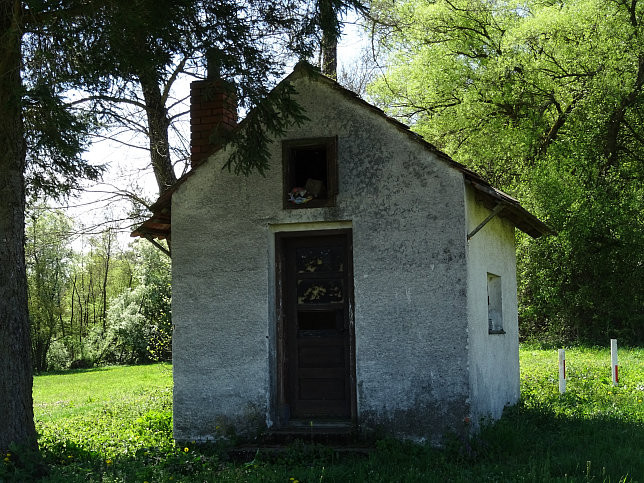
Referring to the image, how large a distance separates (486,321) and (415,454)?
8.34 feet

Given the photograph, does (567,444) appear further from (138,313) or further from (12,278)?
A: (138,313)

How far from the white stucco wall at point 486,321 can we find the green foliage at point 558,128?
1212 centimetres

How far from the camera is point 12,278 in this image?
8.46 metres

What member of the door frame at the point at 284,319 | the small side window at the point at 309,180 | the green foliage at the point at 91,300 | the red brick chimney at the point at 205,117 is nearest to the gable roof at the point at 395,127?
the red brick chimney at the point at 205,117

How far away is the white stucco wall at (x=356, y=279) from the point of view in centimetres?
906

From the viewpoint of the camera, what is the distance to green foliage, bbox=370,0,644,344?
24.0 meters

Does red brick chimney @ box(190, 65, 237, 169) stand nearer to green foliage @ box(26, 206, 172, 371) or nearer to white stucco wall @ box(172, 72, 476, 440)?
white stucco wall @ box(172, 72, 476, 440)

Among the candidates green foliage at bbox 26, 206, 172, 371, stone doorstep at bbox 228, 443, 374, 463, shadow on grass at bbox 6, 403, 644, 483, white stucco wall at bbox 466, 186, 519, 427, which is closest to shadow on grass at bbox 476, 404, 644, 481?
shadow on grass at bbox 6, 403, 644, 483

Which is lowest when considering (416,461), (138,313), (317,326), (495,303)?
(416,461)

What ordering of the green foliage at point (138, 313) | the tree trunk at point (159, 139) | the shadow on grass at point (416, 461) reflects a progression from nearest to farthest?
the shadow on grass at point (416, 461), the tree trunk at point (159, 139), the green foliage at point (138, 313)

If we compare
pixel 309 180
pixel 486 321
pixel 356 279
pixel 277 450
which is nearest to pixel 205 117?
pixel 309 180

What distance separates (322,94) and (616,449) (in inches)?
224

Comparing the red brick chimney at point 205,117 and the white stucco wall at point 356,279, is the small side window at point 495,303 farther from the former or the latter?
the red brick chimney at point 205,117

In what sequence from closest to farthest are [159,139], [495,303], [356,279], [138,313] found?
1. [356,279]
2. [495,303]
3. [159,139]
4. [138,313]
